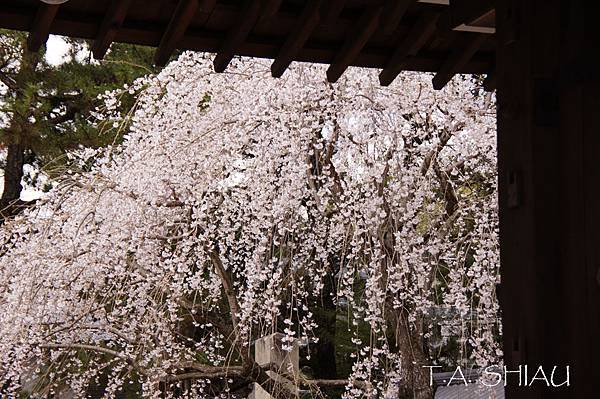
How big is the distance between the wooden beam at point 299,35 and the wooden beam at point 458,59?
23.5 inches

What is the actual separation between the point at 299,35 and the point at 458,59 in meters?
0.65

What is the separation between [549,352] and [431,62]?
143cm

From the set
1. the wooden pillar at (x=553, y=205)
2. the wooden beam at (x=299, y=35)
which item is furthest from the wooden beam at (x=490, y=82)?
the wooden pillar at (x=553, y=205)

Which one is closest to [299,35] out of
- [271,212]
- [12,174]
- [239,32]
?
[239,32]

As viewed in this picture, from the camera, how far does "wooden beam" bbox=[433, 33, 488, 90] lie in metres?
2.60

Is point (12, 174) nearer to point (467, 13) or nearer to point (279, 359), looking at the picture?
point (279, 359)

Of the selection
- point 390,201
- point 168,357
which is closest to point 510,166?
point 390,201

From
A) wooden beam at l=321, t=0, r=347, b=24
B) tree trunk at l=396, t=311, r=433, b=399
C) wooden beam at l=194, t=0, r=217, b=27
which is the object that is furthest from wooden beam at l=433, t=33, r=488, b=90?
tree trunk at l=396, t=311, r=433, b=399

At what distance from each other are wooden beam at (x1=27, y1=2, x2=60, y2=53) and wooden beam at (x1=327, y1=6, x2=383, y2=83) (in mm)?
912

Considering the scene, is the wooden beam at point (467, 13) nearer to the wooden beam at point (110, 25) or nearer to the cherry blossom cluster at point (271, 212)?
the wooden beam at point (110, 25)

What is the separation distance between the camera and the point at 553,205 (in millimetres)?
1666

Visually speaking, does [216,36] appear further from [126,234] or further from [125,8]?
[126,234]

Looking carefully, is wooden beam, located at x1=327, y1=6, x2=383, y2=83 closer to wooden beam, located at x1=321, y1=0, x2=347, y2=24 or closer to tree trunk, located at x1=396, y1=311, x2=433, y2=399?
wooden beam, located at x1=321, y1=0, x2=347, y2=24

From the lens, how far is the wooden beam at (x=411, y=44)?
8.21 feet
